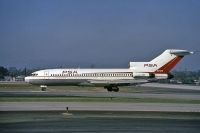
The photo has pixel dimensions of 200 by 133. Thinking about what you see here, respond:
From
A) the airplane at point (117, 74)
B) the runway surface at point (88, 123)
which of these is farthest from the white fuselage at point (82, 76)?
the runway surface at point (88, 123)

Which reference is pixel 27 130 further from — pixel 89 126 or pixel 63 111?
pixel 63 111

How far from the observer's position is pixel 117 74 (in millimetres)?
67000

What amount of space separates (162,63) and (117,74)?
Result: 733 cm

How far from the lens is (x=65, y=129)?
18.0 metres

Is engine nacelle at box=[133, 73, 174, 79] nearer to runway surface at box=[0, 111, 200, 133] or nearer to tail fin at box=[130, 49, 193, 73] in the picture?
tail fin at box=[130, 49, 193, 73]

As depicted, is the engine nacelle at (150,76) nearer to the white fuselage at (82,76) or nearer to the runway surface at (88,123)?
the white fuselage at (82,76)

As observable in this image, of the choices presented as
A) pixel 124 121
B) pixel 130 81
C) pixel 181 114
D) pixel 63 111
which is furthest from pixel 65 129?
pixel 130 81

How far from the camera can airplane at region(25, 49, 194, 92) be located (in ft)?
219

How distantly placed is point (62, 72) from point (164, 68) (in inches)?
625

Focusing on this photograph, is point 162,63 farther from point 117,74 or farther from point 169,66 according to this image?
point 117,74

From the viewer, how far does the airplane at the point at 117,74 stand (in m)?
66.8

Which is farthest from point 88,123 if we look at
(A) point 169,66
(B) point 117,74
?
(A) point 169,66

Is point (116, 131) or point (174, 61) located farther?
point (174, 61)

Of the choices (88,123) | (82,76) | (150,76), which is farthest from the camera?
(82,76)
